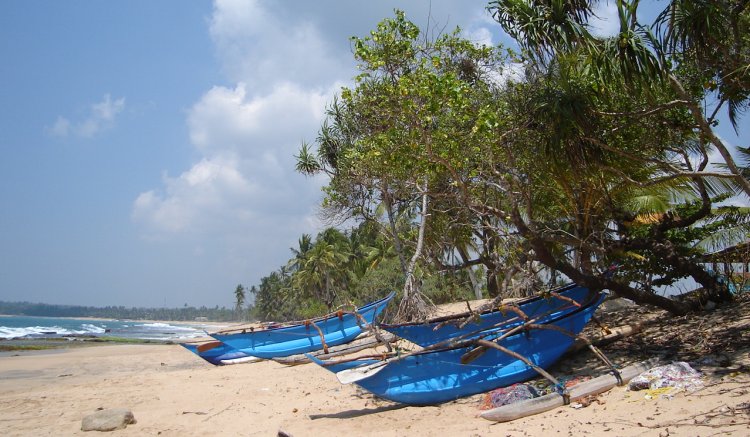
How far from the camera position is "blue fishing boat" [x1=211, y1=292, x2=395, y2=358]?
51.8ft

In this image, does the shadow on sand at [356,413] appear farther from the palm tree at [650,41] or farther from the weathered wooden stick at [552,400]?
the palm tree at [650,41]

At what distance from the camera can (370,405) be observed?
8461 millimetres

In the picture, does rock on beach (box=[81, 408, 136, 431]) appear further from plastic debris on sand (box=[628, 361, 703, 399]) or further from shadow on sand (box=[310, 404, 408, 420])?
plastic debris on sand (box=[628, 361, 703, 399])

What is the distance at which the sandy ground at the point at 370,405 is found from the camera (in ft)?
18.4

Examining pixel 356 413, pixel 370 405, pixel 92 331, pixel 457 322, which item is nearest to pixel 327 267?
pixel 457 322

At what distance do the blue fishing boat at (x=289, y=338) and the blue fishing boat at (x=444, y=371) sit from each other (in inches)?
291

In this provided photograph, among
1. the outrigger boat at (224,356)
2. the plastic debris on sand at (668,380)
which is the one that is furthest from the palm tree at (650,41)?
the outrigger boat at (224,356)

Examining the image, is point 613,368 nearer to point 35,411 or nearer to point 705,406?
point 705,406

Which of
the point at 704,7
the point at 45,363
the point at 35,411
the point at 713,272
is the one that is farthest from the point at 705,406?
the point at 45,363

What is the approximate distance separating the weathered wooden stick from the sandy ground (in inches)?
4.5

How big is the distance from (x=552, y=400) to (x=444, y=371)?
5.53 ft

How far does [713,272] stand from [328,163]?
10.7 m

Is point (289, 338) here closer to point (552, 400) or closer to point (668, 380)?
point (552, 400)

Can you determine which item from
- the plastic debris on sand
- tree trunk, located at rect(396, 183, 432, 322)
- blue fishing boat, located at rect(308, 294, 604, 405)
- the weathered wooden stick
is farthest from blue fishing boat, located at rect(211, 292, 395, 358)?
the plastic debris on sand
